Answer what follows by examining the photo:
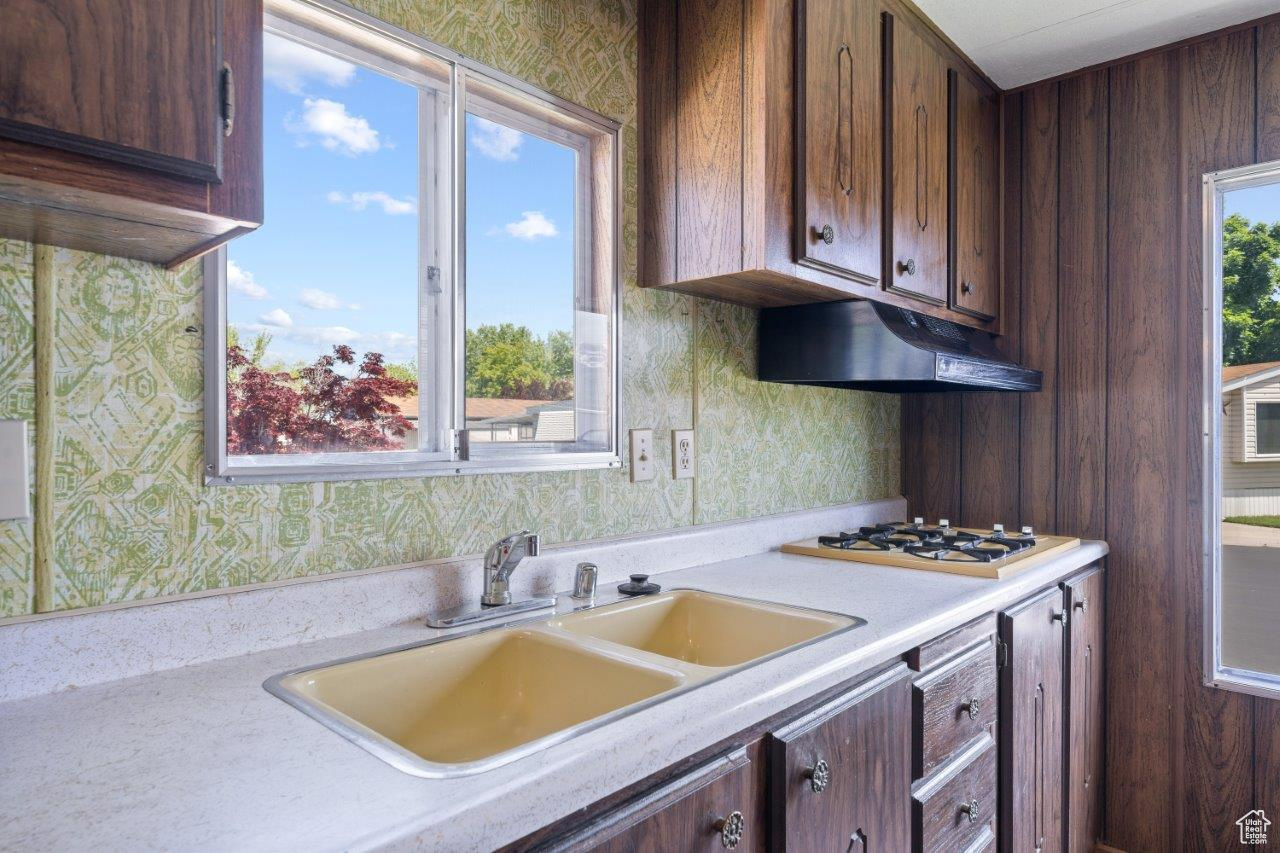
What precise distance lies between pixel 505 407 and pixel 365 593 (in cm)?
46

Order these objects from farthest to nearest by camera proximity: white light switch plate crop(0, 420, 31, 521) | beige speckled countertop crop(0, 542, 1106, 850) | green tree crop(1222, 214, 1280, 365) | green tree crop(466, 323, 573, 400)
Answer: green tree crop(1222, 214, 1280, 365) → green tree crop(466, 323, 573, 400) → white light switch plate crop(0, 420, 31, 521) → beige speckled countertop crop(0, 542, 1106, 850)

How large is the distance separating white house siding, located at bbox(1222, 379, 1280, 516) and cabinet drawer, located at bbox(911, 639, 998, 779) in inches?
43.1

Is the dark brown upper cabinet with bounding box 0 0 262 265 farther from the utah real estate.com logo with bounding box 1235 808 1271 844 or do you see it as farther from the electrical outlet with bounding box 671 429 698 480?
the utah real estate.com logo with bounding box 1235 808 1271 844

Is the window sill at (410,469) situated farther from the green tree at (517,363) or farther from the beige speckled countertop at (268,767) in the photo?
the beige speckled countertop at (268,767)

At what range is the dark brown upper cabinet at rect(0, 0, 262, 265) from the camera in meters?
0.65

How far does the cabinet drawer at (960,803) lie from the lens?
1.30 metres

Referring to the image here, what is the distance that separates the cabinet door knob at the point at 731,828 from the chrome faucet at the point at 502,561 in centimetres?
52

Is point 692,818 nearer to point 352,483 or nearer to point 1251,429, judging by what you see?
point 352,483

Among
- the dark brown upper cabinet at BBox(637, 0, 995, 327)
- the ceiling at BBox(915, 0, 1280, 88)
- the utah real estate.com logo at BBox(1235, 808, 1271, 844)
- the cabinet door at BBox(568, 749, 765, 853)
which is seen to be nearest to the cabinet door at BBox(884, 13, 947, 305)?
the dark brown upper cabinet at BBox(637, 0, 995, 327)

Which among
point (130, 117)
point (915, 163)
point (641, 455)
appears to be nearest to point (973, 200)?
point (915, 163)

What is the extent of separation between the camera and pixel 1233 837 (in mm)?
2031

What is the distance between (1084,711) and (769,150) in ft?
5.73

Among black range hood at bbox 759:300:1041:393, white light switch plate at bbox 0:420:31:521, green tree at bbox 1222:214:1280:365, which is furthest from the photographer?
green tree at bbox 1222:214:1280:365

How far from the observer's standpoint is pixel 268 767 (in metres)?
0.71
